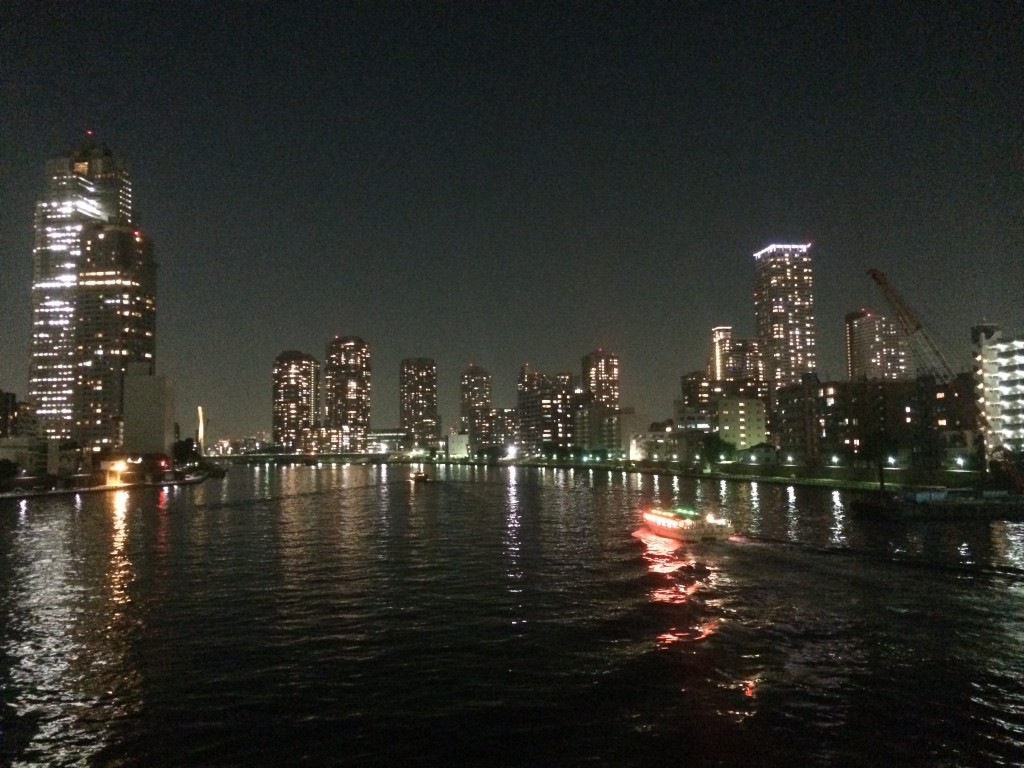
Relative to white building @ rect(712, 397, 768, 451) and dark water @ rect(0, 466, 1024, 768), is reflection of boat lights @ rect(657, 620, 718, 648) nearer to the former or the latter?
dark water @ rect(0, 466, 1024, 768)

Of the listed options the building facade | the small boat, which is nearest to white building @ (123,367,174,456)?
the small boat

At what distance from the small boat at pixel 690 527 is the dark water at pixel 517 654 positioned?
121 cm

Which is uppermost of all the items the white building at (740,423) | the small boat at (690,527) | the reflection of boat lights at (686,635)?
the white building at (740,423)

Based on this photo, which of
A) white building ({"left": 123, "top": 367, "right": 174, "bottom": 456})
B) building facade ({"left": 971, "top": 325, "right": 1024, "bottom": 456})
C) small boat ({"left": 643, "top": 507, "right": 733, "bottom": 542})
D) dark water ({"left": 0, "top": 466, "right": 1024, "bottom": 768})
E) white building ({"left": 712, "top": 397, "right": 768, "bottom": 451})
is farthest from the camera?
white building ({"left": 712, "top": 397, "right": 768, "bottom": 451})

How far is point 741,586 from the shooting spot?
2936cm

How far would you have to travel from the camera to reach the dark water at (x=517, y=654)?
14.6 m

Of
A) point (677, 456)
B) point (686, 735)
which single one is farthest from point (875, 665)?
point (677, 456)

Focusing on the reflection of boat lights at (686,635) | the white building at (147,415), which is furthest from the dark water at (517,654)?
the white building at (147,415)

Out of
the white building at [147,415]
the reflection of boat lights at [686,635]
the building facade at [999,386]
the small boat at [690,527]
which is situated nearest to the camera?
the reflection of boat lights at [686,635]

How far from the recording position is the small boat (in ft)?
141

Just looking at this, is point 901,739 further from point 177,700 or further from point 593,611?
point 177,700

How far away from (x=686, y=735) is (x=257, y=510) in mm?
61038

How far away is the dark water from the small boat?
1206 millimetres

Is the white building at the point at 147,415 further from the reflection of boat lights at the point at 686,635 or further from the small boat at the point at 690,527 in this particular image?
the reflection of boat lights at the point at 686,635
